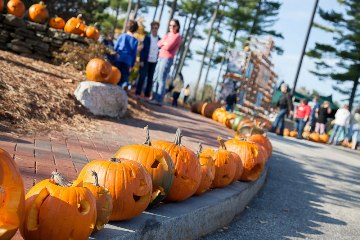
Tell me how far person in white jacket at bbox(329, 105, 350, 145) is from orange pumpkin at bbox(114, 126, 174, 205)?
16270 mm

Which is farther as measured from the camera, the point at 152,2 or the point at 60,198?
the point at 152,2

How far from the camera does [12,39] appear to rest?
997cm

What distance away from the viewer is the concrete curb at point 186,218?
2.69m

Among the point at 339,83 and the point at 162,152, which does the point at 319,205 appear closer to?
the point at 162,152

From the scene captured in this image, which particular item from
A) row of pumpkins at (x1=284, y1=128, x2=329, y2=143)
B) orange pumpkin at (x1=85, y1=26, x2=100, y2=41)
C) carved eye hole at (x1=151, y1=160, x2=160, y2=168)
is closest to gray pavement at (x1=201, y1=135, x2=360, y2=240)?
carved eye hole at (x1=151, y1=160, x2=160, y2=168)

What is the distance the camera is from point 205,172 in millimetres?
3912

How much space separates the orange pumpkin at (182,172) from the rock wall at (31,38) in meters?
6.87

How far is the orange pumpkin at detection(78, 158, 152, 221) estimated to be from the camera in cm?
276

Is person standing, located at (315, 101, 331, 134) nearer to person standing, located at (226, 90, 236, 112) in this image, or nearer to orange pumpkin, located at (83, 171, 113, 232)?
person standing, located at (226, 90, 236, 112)

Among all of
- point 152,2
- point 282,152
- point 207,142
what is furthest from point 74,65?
point 152,2

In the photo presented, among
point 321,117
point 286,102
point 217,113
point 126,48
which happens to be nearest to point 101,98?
point 126,48

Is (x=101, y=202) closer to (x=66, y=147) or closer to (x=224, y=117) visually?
(x=66, y=147)

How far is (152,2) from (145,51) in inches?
1429

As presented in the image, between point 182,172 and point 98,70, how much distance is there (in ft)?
14.3
